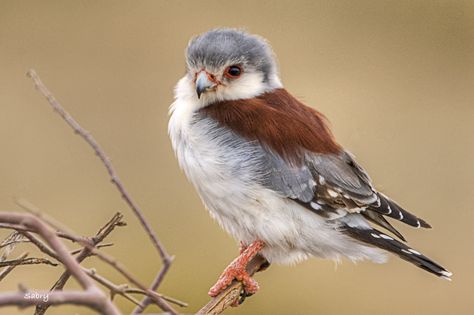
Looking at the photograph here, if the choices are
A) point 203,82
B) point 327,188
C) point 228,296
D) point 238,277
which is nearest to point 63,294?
point 228,296

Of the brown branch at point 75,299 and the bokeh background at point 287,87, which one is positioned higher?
the brown branch at point 75,299

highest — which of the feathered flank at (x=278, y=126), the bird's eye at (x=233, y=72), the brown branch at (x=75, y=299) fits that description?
the brown branch at (x=75, y=299)

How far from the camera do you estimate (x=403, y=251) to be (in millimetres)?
2357

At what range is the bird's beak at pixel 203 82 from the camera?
2.60m

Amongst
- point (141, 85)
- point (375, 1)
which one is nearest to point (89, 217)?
point (141, 85)

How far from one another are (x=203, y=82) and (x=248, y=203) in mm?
397

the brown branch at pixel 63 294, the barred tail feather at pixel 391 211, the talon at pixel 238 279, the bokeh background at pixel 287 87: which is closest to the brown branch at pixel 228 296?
the talon at pixel 238 279

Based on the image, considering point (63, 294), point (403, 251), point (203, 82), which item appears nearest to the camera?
point (63, 294)

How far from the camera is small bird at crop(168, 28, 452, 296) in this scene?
2443 millimetres

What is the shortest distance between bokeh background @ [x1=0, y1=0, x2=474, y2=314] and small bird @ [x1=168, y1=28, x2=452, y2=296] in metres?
1.84

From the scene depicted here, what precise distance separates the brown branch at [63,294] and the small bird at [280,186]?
1228 millimetres

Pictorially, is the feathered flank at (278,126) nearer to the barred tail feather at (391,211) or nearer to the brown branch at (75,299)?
the barred tail feather at (391,211)

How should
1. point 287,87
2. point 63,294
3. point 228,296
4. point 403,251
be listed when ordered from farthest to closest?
point 287,87, point 403,251, point 228,296, point 63,294

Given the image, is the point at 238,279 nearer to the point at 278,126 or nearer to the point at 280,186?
the point at 280,186
